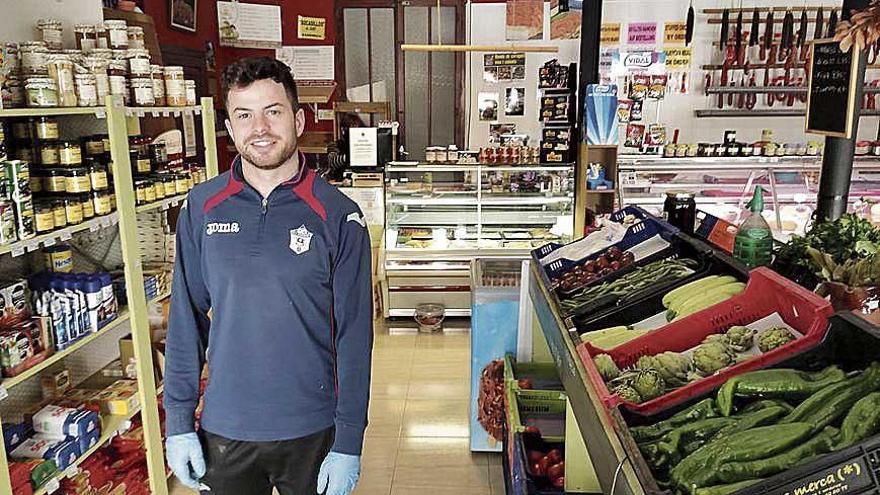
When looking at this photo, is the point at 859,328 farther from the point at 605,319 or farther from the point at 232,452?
the point at 232,452

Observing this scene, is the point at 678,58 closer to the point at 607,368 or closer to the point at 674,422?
the point at 607,368

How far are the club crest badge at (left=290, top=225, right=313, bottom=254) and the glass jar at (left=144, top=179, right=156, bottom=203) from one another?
1.64m

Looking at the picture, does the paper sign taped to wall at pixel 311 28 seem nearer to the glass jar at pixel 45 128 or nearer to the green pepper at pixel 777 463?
the glass jar at pixel 45 128

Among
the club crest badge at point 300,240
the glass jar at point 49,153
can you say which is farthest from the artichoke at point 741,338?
the glass jar at point 49,153

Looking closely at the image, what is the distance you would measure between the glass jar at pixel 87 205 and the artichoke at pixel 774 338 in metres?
2.69

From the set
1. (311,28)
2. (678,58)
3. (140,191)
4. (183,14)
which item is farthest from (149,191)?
(678,58)

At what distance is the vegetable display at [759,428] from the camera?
132cm

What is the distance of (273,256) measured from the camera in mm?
2104

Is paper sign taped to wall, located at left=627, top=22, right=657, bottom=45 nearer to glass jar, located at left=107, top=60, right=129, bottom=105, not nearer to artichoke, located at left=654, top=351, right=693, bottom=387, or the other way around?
glass jar, located at left=107, top=60, right=129, bottom=105

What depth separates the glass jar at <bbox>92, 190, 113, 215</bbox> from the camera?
A: 3.02 metres

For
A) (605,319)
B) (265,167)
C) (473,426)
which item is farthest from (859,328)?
(473,426)

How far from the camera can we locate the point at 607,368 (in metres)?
1.92

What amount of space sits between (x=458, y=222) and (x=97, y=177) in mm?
3559

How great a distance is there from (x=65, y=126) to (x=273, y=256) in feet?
6.46
